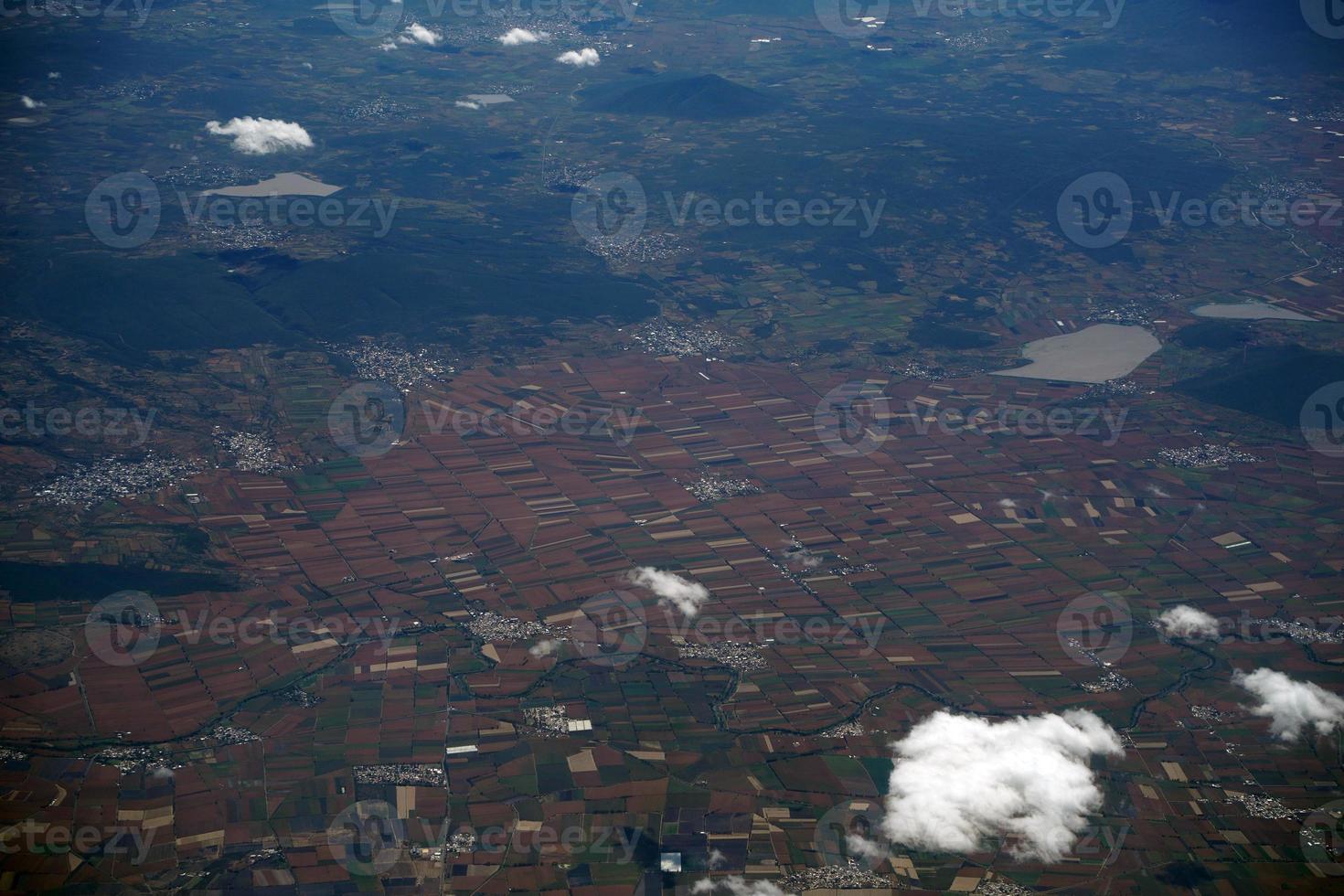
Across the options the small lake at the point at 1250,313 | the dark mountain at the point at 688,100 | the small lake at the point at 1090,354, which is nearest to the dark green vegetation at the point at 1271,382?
the small lake at the point at 1090,354

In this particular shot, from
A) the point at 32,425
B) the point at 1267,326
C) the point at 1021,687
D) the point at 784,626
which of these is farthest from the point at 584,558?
the point at 1267,326

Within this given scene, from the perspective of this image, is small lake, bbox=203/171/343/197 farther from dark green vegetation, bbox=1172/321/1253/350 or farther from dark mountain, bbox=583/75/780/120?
dark green vegetation, bbox=1172/321/1253/350

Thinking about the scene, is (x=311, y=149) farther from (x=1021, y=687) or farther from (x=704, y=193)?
(x=1021, y=687)

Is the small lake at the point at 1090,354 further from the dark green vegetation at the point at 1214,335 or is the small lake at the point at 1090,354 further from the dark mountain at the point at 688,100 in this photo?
the dark mountain at the point at 688,100

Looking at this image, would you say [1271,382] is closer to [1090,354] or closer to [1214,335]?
[1214,335]

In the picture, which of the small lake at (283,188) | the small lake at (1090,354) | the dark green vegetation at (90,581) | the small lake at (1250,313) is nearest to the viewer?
the dark green vegetation at (90,581)

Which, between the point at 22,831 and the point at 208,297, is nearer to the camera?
the point at 22,831

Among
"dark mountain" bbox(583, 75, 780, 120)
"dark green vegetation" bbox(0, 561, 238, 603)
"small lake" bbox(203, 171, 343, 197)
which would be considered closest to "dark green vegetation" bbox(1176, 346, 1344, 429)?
"dark green vegetation" bbox(0, 561, 238, 603)
